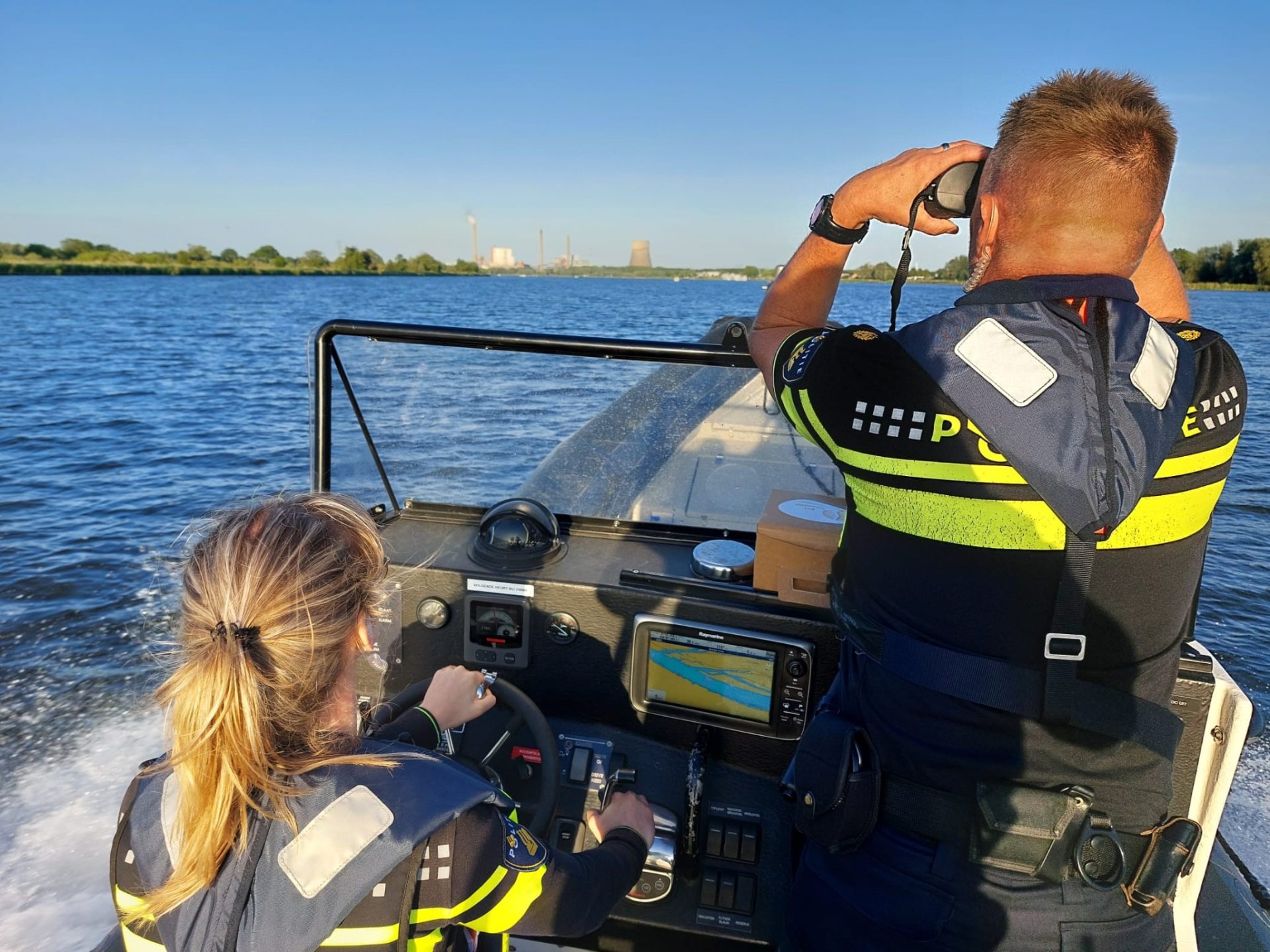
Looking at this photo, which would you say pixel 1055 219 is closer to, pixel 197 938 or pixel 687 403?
pixel 197 938

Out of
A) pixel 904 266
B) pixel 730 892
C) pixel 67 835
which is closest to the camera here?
pixel 904 266

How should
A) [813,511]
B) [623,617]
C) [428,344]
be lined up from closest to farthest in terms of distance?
[813,511] < [623,617] < [428,344]

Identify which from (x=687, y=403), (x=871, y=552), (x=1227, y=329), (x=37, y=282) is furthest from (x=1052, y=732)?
(x=37, y=282)

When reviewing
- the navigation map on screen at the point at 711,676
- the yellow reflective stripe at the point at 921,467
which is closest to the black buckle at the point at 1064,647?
the yellow reflective stripe at the point at 921,467

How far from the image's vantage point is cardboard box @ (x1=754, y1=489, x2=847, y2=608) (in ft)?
6.86

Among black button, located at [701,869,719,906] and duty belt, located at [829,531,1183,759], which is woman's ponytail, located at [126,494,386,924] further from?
black button, located at [701,869,719,906]

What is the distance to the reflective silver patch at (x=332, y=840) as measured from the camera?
1.09 meters

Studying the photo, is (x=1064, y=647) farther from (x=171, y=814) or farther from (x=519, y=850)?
(x=171, y=814)

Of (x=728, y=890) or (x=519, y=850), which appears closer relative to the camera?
(x=519, y=850)

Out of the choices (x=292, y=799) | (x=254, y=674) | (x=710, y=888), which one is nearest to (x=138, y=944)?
(x=292, y=799)

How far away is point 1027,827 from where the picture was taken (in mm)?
1232

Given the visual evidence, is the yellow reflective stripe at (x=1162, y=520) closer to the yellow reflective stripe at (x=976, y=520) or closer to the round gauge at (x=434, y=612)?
the yellow reflective stripe at (x=976, y=520)

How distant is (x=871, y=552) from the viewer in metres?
1.32

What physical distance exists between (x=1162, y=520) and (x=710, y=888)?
1469 millimetres
